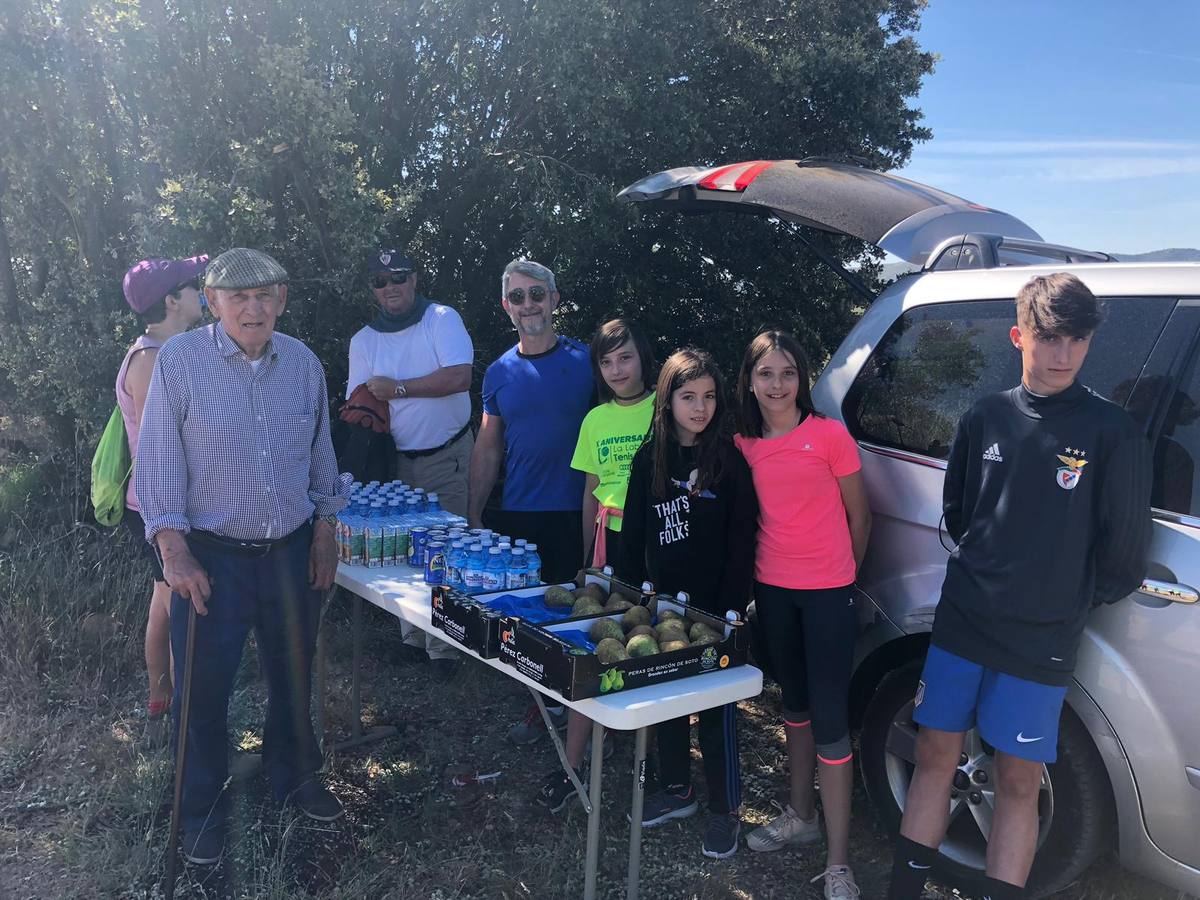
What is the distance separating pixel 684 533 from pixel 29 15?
16.7ft

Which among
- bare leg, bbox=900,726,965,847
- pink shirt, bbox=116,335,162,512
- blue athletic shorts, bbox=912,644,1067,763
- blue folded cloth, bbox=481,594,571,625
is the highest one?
pink shirt, bbox=116,335,162,512

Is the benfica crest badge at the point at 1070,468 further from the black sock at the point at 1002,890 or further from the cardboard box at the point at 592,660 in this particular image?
the black sock at the point at 1002,890

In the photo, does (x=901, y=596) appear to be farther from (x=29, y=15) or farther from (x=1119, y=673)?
(x=29, y=15)

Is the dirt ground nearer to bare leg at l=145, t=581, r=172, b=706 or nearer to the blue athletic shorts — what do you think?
bare leg at l=145, t=581, r=172, b=706

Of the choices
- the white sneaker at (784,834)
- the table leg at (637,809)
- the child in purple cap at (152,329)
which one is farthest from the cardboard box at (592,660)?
the child in purple cap at (152,329)

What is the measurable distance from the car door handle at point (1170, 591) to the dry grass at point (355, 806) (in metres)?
1.20

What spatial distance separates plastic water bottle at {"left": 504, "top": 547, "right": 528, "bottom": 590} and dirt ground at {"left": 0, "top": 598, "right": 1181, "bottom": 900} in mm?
962

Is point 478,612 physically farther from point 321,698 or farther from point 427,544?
point 321,698

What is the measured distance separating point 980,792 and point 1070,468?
1167mm

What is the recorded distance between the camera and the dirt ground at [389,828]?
3.06 metres

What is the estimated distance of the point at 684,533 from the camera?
3.11 metres

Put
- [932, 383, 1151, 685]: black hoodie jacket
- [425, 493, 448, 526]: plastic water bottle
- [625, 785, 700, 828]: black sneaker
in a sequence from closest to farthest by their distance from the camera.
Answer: [932, 383, 1151, 685]: black hoodie jacket < [625, 785, 700, 828]: black sneaker < [425, 493, 448, 526]: plastic water bottle

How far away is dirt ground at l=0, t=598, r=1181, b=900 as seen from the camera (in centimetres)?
306

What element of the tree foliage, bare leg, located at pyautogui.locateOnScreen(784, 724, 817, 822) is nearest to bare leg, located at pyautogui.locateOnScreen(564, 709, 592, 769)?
bare leg, located at pyautogui.locateOnScreen(784, 724, 817, 822)
